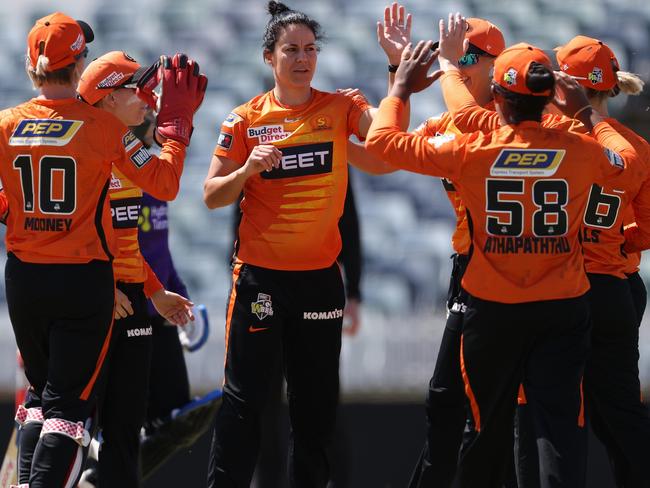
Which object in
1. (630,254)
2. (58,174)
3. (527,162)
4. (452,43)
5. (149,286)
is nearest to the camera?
(527,162)

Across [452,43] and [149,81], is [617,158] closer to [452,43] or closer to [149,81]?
[452,43]

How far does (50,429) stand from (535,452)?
1.68m

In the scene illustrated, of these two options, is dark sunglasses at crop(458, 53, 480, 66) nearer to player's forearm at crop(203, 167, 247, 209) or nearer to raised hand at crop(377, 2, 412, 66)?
raised hand at crop(377, 2, 412, 66)

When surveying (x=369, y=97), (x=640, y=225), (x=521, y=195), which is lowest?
(x=640, y=225)

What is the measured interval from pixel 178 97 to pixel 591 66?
59.0 inches

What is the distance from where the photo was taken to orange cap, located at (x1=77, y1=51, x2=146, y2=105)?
450cm

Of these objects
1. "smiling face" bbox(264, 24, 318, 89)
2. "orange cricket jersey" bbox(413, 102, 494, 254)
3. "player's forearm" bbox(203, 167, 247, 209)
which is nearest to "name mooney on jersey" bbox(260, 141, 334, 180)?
"player's forearm" bbox(203, 167, 247, 209)

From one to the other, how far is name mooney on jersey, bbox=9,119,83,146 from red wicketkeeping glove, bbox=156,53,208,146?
38 cm

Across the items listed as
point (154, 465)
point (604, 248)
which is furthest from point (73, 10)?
point (604, 248)

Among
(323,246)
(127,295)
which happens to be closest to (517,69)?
(323,246)

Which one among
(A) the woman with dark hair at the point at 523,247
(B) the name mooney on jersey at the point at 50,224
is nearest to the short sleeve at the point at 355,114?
(A) the woman with dark hair at the point at 523,247

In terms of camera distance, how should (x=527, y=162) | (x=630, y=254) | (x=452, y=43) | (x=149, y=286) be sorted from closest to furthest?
(x=527, y=162), (x=452, y=43), (x=630, y=254), (x=149, y=286)

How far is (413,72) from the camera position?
395 cm

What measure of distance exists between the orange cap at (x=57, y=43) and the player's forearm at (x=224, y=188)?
0.68 metres
